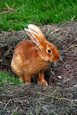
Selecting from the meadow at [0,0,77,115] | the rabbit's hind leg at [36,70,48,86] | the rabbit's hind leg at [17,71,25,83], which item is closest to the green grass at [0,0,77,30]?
the meadow at [0,0,77,115]

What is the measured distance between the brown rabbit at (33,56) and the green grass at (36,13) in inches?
67.5

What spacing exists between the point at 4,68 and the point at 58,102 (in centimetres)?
208

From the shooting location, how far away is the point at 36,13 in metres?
8.21

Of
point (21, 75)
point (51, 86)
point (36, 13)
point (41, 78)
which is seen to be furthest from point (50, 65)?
point (36, 13)

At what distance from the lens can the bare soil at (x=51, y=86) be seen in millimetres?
4578

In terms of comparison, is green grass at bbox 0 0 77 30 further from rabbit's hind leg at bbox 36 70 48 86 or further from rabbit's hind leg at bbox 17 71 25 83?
rabbit's hind leg at bbox 36 70 48 86

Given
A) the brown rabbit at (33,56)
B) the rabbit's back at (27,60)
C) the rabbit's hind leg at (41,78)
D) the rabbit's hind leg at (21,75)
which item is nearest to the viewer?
the brown rabbit at (33,56)

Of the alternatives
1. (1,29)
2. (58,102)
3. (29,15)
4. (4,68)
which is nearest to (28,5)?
(29,15)

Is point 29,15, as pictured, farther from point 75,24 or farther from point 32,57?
point 32,57

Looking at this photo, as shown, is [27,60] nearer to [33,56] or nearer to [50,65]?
[33,56]

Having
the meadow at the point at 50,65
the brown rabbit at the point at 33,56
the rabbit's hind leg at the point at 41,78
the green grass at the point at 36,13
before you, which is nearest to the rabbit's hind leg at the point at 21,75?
the brown rabbit at the point at 33,56

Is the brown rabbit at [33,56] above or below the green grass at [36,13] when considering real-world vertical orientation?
below

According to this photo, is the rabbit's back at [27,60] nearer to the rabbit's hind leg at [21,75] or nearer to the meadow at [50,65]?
the rabbit's hind leg at [21,75]

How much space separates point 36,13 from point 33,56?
2724 millimetres
